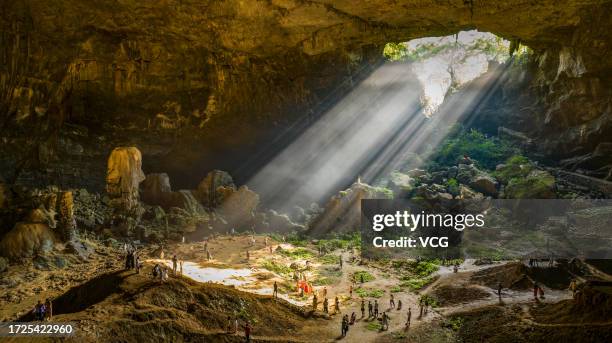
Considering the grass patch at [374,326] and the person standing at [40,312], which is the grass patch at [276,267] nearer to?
the grass patch at [374,326]

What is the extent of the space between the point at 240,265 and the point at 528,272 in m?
14.6

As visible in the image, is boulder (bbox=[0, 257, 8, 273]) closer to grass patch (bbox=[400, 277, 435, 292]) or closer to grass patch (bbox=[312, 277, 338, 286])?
grass patch (bbox=[312, 277, 338, 286])

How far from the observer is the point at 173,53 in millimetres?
30719

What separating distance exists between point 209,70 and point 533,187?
2804 cm

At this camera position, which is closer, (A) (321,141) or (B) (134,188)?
(B) (134,188)

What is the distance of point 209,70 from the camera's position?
32.9 metres

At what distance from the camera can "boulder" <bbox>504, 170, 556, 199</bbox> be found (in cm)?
3045

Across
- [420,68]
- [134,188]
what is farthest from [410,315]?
[420,68]

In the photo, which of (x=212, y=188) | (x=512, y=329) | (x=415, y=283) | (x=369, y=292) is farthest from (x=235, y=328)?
(x=212, y=188)

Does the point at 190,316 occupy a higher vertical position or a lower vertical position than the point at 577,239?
lower

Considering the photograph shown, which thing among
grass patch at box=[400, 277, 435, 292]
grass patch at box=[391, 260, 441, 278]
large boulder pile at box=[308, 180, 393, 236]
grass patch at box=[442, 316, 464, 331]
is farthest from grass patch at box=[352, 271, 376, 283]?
large boulder pile at box=[308, 180, 393, 236]

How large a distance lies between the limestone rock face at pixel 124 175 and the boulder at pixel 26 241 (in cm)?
500

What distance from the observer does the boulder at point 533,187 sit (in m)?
30.5

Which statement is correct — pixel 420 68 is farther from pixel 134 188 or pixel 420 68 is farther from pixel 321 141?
pixel 134 188
